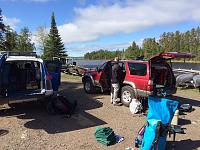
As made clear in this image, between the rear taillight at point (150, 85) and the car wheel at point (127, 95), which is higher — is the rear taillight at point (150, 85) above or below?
above

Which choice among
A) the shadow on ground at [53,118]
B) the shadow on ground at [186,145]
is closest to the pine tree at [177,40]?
the shadow on ground at [53,118]

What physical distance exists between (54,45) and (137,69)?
6358cm

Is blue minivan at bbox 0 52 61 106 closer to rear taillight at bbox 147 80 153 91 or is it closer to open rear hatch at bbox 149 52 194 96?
rear taillight at bbox 147 80 153 91

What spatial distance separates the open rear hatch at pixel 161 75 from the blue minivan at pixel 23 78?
A: 3698 millimetres

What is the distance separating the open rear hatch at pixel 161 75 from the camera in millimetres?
10880

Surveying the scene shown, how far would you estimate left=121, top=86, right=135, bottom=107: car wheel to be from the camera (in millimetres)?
11352

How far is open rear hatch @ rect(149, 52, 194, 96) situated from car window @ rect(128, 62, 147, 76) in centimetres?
25

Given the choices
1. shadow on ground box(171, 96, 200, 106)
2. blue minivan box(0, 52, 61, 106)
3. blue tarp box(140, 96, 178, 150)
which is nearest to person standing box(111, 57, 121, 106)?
blue minivan box(0, 52, 61, 106)

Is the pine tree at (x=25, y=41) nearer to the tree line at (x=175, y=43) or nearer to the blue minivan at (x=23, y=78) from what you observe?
the blue minivan at (x=23, y=78)

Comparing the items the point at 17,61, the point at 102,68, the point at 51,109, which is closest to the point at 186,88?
the point at 102,68

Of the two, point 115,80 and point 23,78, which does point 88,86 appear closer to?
point 115,80

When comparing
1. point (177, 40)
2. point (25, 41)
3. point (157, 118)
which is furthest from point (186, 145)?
point (177, 40)

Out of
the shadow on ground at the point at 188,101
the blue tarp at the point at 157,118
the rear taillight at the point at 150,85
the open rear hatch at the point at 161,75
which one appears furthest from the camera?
the shadow on ground at the point at 188,101

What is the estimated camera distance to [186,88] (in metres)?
18.7
